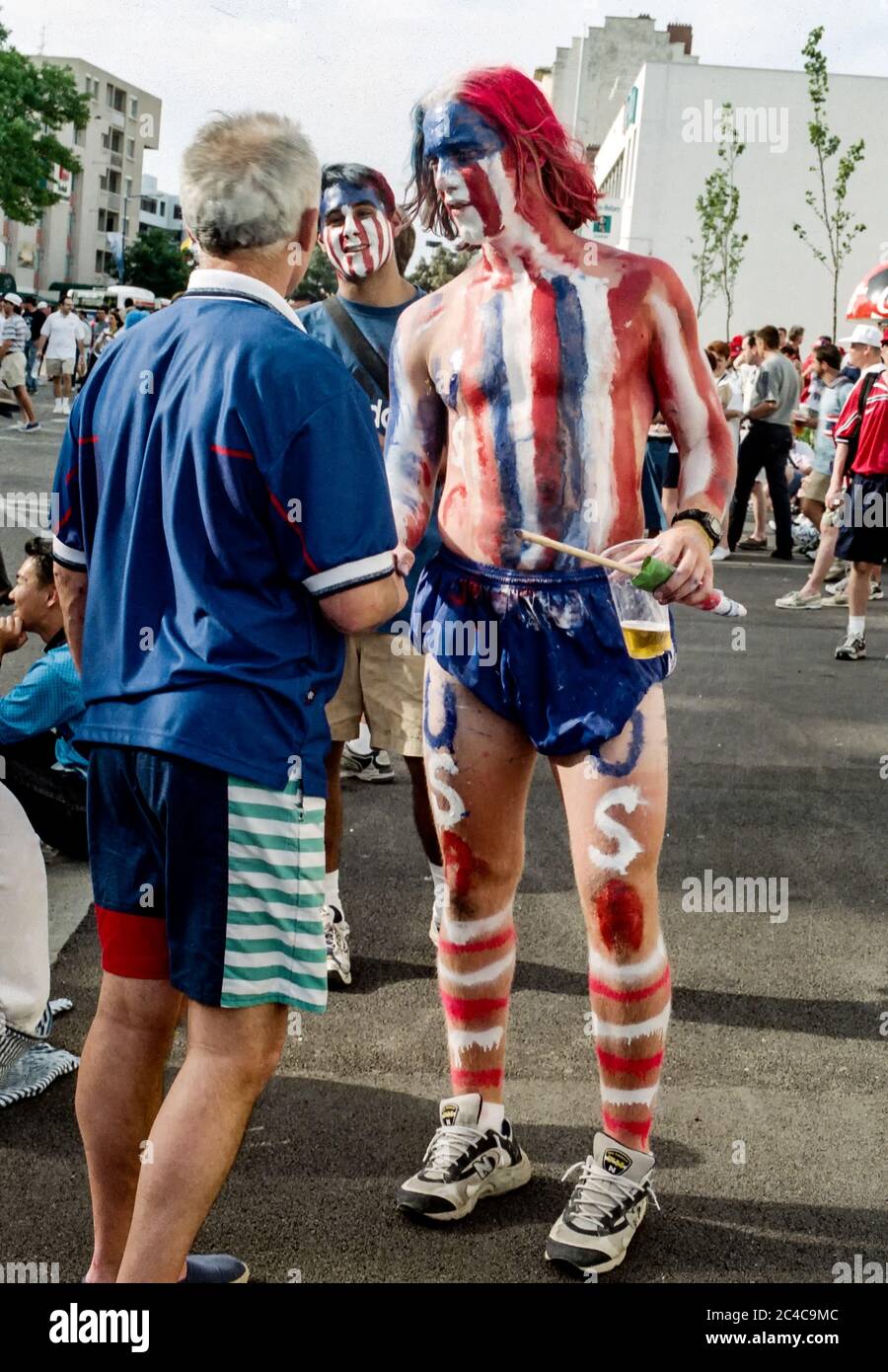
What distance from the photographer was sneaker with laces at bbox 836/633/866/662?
9680 millimetres

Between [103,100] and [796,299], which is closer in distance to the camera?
[796,299]

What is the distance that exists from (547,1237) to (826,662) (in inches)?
280

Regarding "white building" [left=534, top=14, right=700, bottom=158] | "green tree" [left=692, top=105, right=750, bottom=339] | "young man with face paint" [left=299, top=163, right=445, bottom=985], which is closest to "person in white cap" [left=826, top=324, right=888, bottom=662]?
"young man with face paint" [left=299, top=163, right=445, bottom=985]

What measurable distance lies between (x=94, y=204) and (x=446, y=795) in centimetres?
11941

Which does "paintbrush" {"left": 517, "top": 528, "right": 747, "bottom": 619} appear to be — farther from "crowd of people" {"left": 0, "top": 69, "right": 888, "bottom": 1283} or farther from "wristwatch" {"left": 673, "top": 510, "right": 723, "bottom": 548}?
"wristwatch" {"left": 673, "top": 510, "right": 723, "bottom": 548}

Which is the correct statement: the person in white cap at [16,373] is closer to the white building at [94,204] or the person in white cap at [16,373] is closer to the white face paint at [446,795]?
the white face paint at [446,795]

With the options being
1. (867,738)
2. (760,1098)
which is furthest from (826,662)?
(760,1098)

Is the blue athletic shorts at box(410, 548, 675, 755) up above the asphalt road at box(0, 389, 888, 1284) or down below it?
above

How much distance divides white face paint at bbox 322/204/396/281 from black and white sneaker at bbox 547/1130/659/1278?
2.45m

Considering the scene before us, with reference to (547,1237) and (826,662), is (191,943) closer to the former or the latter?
(547,1237)

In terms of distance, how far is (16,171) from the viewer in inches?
2025

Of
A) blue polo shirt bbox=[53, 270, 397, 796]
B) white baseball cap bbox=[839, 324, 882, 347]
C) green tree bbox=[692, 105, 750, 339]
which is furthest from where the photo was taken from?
green tree bbox=[692, 105, 750, 339]

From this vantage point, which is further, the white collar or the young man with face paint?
the young man with face paint

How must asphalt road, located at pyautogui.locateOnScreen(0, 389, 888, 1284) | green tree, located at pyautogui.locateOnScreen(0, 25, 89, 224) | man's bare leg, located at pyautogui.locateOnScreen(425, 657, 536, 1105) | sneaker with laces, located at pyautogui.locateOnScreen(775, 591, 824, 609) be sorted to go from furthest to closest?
green tree, located at pyautogui.locateOnScreen(0, 25, 89, 224) < sneaker with laces, located at pyautogui.locateOnScreen(775, 591, 824, 609) < man's bare leg, located at pyautogui.locateOnScreen(425, 657, 536, 1105) < asphalt road, located at pyautogui.locateOnScreen(0, 389, 888, 1284)
